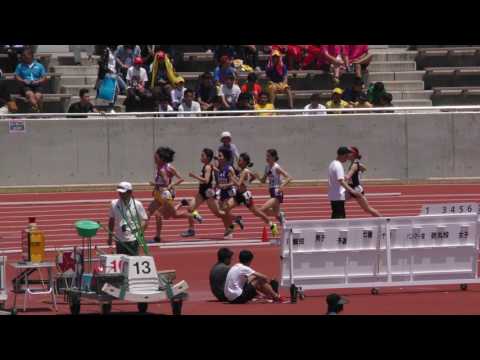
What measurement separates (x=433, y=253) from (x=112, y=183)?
37.7ft

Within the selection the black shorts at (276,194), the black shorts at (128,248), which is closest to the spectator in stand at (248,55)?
the black shorts at (276,194)

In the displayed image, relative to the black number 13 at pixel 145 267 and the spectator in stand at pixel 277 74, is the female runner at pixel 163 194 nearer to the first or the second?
the black number 13 at pixel 145 267

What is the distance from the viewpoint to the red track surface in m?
15.8

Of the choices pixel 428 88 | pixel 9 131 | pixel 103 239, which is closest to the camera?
pixel 103 239

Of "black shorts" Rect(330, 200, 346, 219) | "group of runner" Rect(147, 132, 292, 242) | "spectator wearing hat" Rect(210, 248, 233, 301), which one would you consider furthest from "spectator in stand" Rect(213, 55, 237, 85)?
"spectator wearing hat" Rect(210, 248, 233, 301)

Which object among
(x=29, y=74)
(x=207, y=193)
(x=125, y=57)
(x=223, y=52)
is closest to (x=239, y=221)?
(x=207, y=193)

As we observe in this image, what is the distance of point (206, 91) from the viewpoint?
29.1 metres

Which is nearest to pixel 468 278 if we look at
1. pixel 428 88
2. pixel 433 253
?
pixel 433 253

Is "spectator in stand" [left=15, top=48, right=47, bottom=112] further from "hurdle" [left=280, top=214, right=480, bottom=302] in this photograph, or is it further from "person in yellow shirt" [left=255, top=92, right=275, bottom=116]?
"hurdle" [left=280, top=214, right=480, bottom=302]

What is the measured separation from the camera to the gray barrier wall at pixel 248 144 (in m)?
27.2

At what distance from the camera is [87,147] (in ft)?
89.7

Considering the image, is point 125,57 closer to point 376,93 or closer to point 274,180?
point 376,93

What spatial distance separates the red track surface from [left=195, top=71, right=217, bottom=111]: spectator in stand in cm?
307
